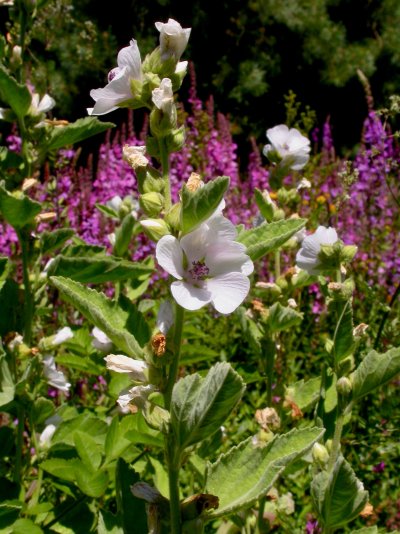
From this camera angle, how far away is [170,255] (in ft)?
2.36

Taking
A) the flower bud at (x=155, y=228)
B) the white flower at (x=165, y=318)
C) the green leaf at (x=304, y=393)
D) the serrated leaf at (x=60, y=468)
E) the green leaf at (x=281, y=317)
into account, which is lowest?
the serrated leaf at (x=60, y=468)

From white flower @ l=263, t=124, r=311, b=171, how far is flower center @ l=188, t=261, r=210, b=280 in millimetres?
677

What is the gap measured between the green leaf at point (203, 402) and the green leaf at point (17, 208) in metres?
0.64

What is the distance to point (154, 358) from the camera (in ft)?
2.40

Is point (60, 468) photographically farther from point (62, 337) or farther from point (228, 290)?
point (228, 290)

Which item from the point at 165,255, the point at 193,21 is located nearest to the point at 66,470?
the point at 165,255

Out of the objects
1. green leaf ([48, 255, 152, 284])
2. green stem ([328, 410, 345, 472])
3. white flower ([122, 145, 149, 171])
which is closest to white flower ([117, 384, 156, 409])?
white flower ([122, 145, 149, 171])

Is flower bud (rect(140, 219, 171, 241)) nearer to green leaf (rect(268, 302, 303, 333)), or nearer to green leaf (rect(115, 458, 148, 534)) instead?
green leaf (rect(115, 458, 148, 534))

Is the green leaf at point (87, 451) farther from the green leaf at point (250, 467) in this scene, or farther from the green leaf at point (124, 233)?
the green leaf at point (124, 233)

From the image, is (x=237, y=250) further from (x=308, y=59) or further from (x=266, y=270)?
(x=308, y=59)

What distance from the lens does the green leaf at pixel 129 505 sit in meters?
0.84

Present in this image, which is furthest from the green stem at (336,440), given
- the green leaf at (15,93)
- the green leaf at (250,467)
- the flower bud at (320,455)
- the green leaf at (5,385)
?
the green leaf at (15,93)

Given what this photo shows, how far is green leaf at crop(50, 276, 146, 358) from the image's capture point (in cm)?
72

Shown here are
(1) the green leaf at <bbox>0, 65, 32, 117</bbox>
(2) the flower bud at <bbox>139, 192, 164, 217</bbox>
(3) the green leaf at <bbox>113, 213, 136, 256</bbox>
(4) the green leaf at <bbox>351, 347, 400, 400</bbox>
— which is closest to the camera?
(2) the flower bud at <bbox>139, 192, 164, 217</bbox>
